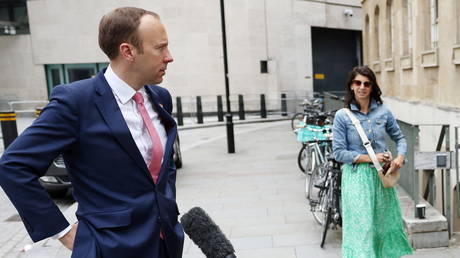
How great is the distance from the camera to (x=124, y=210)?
1.72 m

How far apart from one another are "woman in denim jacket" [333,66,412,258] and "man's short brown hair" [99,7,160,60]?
240 cm

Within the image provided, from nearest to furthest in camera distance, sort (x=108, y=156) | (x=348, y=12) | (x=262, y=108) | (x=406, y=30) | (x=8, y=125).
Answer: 1. (x=108, y=156)
2. (x=8, y=125)
3. (x=406, y=30)
4. (x=262, y=108)
5. (x=348, y=12)

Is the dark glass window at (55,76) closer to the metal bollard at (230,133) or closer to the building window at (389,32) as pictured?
the metal bollard at (230,133)

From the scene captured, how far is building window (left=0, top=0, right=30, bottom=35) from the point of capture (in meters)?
23.7

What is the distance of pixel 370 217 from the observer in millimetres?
3600

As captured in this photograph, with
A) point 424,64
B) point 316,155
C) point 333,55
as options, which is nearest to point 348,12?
point 333,55

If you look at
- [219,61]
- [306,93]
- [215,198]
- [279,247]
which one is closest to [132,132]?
[279,247]

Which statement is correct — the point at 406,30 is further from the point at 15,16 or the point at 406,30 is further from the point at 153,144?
the point at 15,16

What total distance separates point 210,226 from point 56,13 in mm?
23859

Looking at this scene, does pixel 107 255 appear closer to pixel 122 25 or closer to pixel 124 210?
pixel 124 210

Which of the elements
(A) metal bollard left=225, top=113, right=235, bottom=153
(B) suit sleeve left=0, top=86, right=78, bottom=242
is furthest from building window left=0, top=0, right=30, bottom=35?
(B) suit sleeve left=0, top=86, right=78, bottom=242

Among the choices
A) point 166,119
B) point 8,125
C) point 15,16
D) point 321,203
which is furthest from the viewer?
point 15,16

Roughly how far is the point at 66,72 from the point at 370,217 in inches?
900

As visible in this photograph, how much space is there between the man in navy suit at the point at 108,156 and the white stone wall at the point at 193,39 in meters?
21.3
